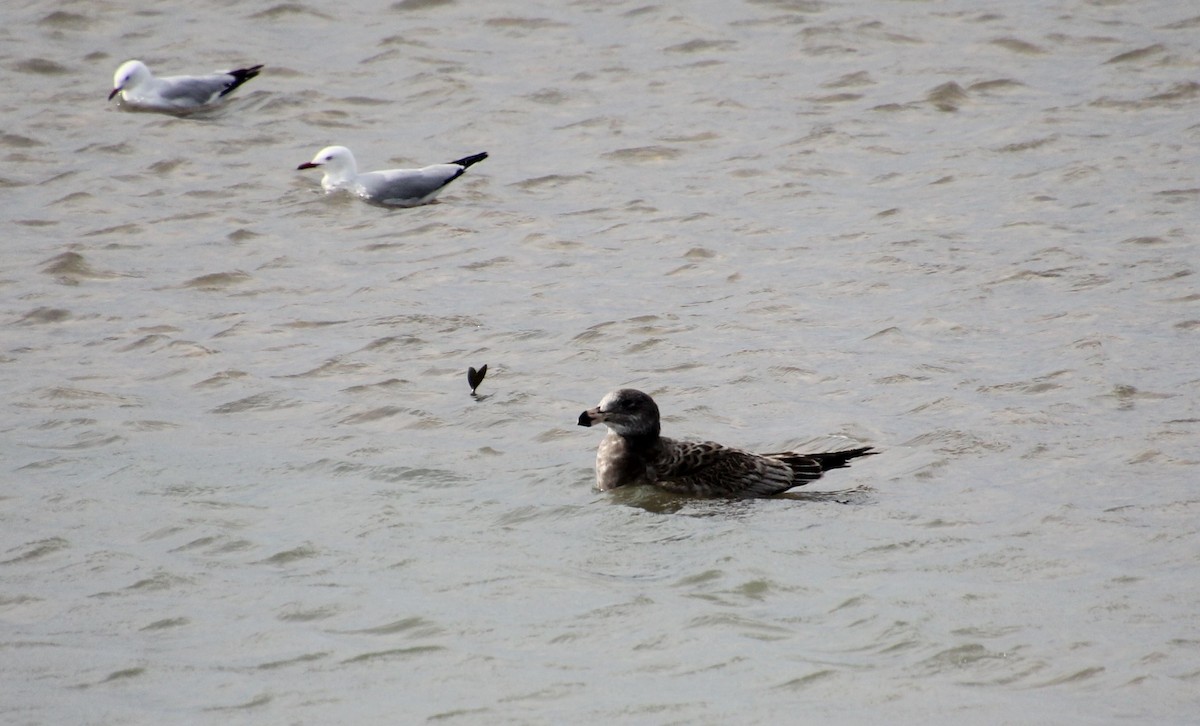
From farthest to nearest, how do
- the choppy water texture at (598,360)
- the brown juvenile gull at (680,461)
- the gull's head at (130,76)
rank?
the gull's head at (130,76) → the brown juvenile gull at (680,461) → the choppy water texture at (598,360)

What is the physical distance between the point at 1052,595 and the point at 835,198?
7964 mm

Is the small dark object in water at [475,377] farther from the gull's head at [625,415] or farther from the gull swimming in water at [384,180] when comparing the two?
the gull swimming in water at [384,180]

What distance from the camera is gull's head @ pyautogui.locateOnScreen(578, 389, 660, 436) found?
896cm

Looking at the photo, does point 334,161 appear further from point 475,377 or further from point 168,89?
point 475,377

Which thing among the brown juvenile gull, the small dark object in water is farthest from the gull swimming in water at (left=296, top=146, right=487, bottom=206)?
the brown juvenile gull

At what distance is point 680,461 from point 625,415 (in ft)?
1.42

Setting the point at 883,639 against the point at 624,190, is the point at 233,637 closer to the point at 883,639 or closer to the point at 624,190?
the point at 883,639

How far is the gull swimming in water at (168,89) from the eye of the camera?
1700 centimetres

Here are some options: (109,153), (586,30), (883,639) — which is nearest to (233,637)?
(883,639)

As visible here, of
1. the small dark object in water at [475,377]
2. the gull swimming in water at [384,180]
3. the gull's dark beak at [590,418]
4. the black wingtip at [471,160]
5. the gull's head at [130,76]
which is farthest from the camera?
the gull's head at [130,76]

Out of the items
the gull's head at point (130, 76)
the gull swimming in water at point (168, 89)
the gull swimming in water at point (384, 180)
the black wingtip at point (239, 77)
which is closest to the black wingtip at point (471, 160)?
the gull swimming in water at point (384, 180)

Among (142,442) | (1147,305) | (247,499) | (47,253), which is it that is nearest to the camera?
(247,499)

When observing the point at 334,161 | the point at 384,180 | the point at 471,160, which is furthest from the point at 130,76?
the point at 471,160

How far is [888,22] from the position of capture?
19328 millimetres
